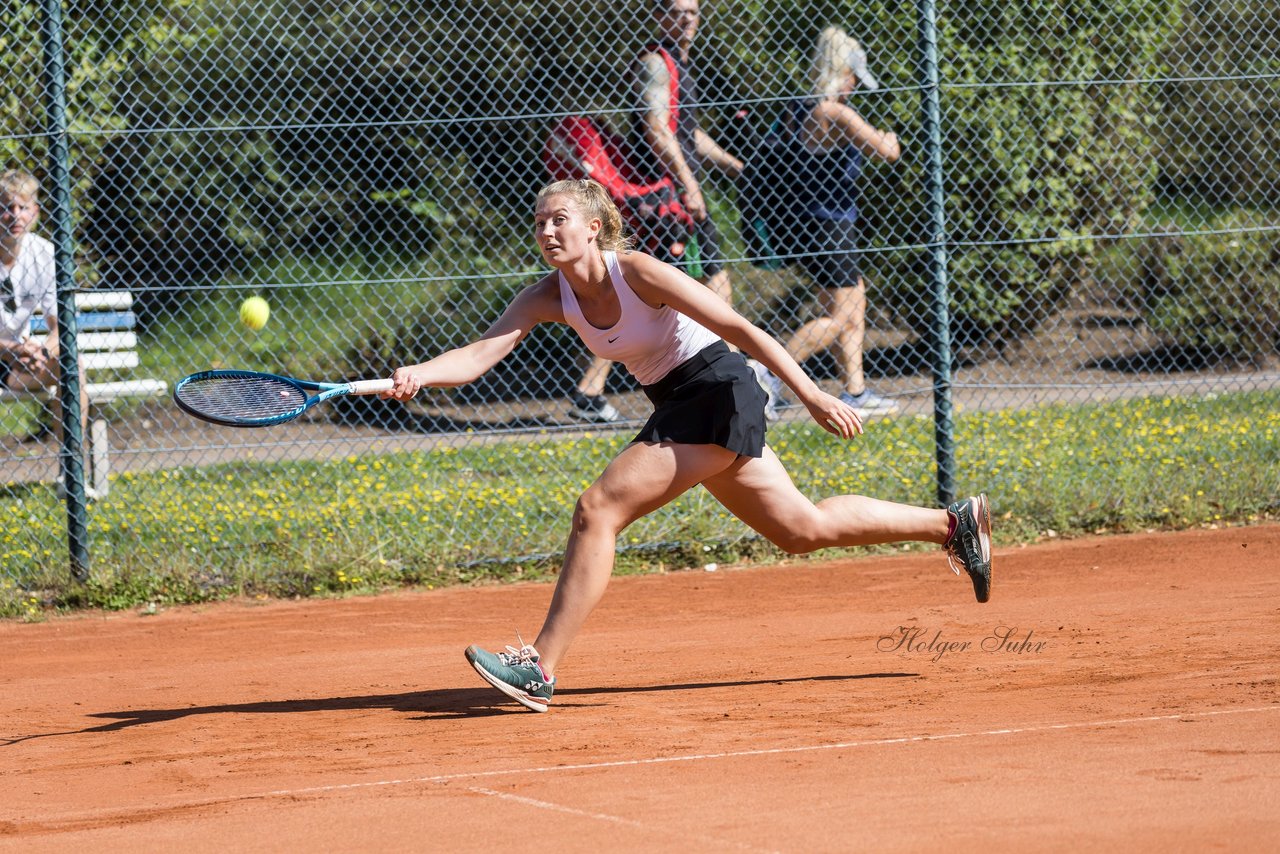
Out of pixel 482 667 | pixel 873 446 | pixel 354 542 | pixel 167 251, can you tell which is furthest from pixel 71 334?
pixel 167 251

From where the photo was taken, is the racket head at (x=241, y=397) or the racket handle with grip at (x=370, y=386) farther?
the racket head at (x=241, y=397)

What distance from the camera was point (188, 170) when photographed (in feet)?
39.1

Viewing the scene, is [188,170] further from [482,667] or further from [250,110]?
[482,667]

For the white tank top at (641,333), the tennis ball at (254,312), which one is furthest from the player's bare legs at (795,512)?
the tennis ball at (254,312)

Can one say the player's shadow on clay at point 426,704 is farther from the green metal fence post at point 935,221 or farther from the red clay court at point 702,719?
the green metal fence post at point 935,221

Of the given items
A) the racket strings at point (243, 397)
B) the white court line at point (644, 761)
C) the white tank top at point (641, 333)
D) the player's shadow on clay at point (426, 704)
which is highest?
the white tank top at point (641, 333)

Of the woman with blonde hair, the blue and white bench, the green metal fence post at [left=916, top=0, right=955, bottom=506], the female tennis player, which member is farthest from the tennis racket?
the blue and white bench

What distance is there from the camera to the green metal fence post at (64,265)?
6578 mm

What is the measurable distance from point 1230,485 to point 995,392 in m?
2.55

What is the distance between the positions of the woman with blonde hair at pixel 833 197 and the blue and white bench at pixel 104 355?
3.90m

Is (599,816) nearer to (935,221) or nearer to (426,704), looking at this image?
(426,704)

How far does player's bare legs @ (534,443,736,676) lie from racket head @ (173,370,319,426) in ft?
3.04

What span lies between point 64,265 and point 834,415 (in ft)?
12.7

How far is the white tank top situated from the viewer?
4.68 meters
